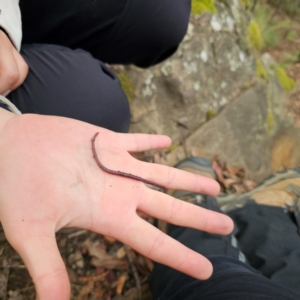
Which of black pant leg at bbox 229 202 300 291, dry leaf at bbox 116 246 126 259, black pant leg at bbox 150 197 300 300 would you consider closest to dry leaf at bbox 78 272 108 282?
dry leaf at bbox 116 246 126 259

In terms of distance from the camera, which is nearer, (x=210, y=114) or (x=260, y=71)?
(x=210, y=114)

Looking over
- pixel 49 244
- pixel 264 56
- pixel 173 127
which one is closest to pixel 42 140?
pixel 49 244

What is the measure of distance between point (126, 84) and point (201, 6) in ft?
4.71

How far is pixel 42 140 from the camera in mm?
1405

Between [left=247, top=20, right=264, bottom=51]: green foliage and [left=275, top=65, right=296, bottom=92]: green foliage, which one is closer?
[left=247, top=20, right=264, bottom=51]: green foliage

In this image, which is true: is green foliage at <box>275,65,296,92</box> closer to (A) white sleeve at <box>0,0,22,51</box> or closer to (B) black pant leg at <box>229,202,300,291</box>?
(B) black pant leg at <box>229,202,300,291</box>

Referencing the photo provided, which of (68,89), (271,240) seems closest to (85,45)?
(68,89)

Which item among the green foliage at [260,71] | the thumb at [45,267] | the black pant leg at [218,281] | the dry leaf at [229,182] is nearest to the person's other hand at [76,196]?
the thumb at [45,267]

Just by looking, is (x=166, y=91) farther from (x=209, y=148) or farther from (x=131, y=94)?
(x=209, y=148)

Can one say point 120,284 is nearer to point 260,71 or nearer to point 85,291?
point 85,291

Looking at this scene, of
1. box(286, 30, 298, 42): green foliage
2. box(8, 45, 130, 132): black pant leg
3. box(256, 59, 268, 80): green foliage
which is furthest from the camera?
box(286, 30, 298, 42): green foliage

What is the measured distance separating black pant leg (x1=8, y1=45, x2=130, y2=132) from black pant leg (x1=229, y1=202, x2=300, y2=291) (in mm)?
1307

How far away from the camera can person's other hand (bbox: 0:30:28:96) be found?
63.1 inches

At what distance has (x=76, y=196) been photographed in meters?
1.38
